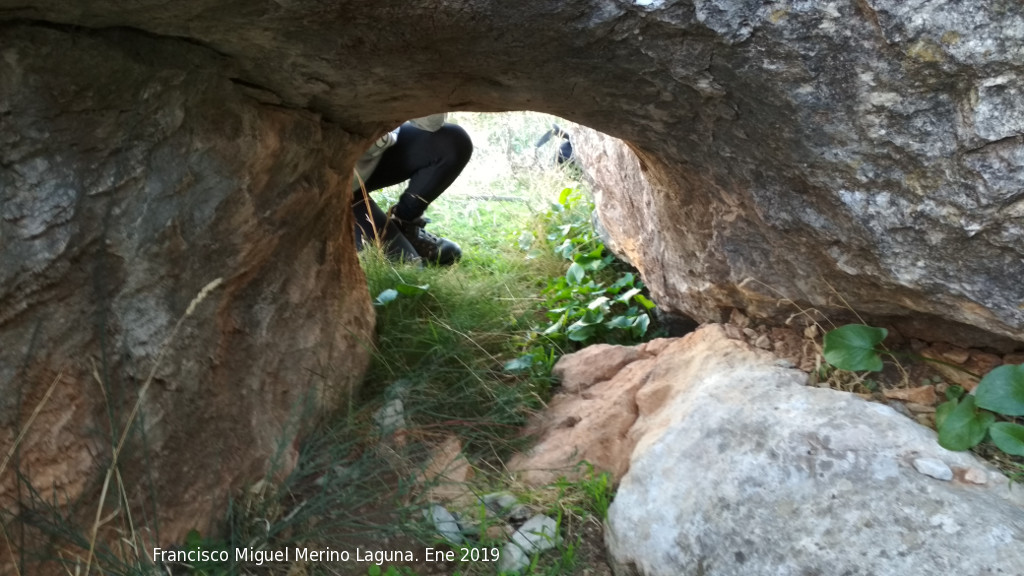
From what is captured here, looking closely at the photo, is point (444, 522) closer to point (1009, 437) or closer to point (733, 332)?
point (733, 332)

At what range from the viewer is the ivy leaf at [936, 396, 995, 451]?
1.56m

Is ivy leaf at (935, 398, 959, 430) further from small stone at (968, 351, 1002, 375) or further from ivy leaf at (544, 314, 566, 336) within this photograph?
ivy leaf at (544, 314, 566, 336)

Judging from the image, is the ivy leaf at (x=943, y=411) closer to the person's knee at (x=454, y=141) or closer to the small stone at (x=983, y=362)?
the small stone at (x=983, y=362)

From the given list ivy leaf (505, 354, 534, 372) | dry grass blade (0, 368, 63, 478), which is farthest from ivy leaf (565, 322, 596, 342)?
dry grass blade (0, 368, 63, 478)

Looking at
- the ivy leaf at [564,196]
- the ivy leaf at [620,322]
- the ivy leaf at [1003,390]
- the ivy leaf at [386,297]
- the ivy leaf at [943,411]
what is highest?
the ivy leaf at [1003,390]

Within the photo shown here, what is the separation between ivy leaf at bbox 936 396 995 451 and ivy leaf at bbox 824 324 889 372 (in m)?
0.20

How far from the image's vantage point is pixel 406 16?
1.50 meters

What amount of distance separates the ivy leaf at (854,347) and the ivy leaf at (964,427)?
197mm

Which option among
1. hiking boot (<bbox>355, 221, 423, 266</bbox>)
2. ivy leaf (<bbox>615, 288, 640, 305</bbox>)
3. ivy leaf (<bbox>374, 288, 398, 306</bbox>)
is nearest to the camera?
ivy leaf (<bbox>374, 288, 398, 306</bbox>)

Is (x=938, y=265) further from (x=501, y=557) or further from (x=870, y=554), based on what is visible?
(x=501, y=557)

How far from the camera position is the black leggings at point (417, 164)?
3.92 metres

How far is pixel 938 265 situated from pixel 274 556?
1.51 metres

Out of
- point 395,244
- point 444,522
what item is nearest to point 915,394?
point 444,522

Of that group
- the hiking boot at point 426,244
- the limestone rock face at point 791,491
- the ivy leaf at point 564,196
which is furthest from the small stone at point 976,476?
the ivy leaf at point 564,196
